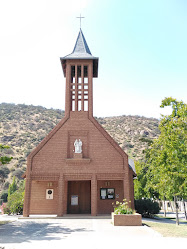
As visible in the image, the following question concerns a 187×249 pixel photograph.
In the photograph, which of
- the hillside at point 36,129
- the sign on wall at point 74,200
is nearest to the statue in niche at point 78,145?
the sign on wall at point 74,200

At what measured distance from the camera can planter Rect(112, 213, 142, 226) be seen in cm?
1466

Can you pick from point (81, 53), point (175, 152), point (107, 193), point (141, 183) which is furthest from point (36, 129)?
point (175, 152)

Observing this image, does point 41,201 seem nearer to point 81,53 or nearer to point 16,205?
point 16,205

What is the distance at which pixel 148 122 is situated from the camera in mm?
100250

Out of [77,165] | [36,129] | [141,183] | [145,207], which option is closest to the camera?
[77,165]

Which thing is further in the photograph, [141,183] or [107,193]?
[141,183]

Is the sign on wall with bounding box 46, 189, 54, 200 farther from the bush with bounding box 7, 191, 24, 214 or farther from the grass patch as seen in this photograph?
the grass patch

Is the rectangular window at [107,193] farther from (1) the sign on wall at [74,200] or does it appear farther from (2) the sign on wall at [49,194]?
(2) the sign on wall at [49,194]

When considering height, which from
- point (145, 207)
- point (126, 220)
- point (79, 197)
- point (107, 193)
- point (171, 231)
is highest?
point (107, 193)

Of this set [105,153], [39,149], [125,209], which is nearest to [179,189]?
[125,209]

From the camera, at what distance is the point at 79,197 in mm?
22938

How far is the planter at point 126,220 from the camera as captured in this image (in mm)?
14656

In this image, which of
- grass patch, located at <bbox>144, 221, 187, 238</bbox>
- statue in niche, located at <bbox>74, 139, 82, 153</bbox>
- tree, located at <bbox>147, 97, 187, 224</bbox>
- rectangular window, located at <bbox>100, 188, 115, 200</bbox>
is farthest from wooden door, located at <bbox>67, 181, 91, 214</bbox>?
grass patch, located at <bbox>144, 221, 187, 238</bbox>

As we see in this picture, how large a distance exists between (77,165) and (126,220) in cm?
754
